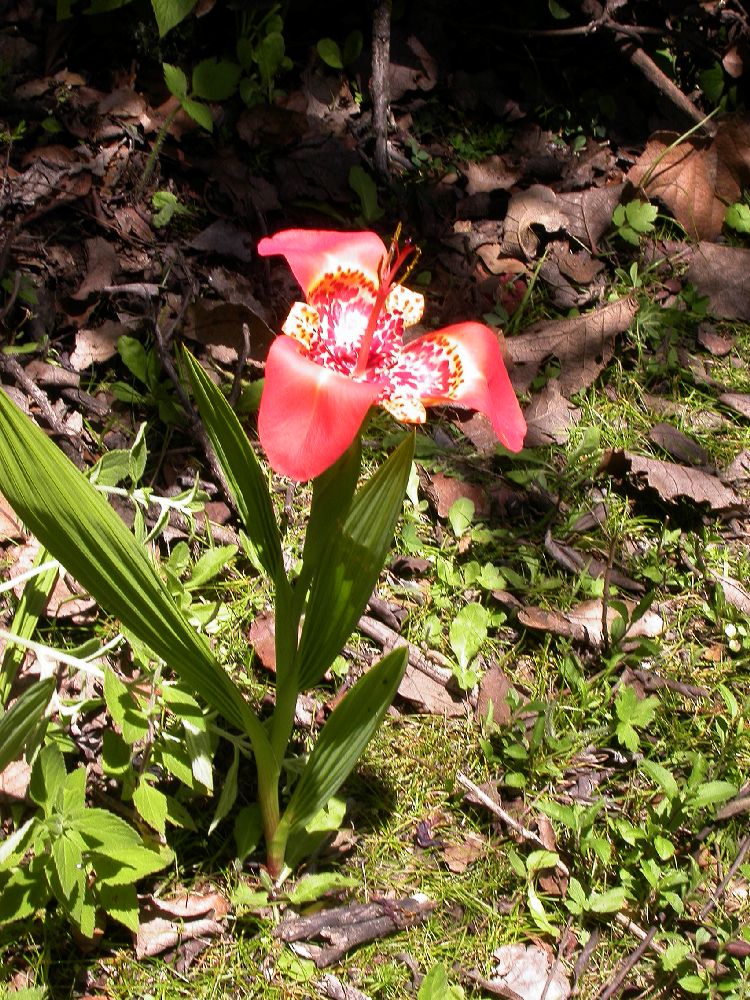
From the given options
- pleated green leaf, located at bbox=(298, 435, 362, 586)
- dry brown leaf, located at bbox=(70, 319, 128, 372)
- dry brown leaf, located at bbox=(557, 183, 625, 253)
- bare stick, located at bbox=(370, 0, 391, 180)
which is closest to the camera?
pleated green leaf, located at bbox=(298, 435, 362, 586)

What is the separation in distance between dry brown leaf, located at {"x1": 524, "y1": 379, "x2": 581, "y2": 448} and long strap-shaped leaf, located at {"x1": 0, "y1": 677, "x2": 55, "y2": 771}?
1247mm

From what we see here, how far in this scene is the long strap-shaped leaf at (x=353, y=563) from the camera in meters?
1.00

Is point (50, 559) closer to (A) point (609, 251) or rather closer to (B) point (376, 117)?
(B) point (376, 117)

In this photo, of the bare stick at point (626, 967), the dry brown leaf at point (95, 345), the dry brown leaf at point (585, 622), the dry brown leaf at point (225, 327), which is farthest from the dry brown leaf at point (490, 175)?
the bare stick at point (626, 967)

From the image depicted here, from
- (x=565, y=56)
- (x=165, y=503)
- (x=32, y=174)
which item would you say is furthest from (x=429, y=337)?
(x=565, y=56)

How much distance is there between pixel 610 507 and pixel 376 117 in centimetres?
116

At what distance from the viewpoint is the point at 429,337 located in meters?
1.13

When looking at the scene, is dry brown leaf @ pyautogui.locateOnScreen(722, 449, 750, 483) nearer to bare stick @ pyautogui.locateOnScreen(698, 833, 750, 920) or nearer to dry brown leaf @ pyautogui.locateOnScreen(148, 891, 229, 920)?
bare stick @ pyautogui.locateOnScreen(698, 833, 750, 920)

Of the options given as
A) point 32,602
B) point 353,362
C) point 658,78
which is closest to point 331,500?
point 353,362

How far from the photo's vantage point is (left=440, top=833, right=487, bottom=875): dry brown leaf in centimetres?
147

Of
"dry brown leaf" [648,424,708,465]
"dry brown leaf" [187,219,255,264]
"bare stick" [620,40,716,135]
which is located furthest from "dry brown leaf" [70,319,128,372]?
"bare stick" [620,40,716,135]

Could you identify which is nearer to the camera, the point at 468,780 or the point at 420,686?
the point at 468,780

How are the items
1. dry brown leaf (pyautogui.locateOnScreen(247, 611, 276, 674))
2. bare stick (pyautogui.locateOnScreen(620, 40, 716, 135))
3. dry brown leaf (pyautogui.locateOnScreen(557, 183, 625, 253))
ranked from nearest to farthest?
1. dry brown leaf (pyautogui.locateOnScreen(247, 611, 276, 674))
2. dry brown leaf (pyautogui.locateOnScreen(557, 183, 625, 253))
3. bare stick (pyautogui.locateOnScreen(620, 40, 716, 135))

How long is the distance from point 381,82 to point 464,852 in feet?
5.98
